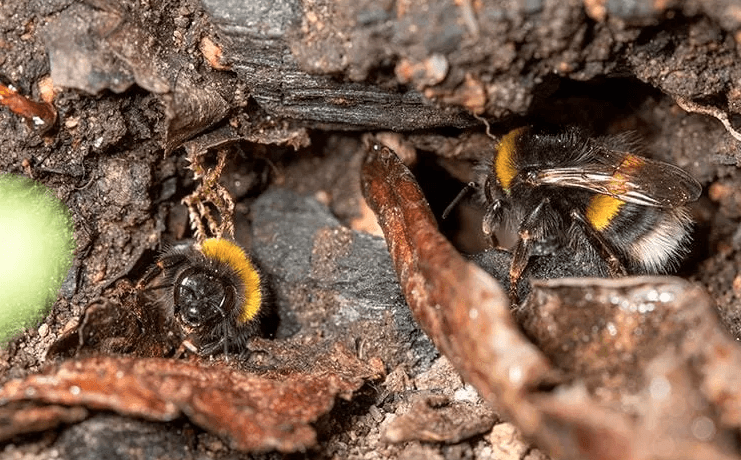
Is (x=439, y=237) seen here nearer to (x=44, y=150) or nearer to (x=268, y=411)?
(x=268, y=411)

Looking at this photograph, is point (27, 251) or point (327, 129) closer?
point (27, 251)

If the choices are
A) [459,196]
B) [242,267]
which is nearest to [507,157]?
[459,196]

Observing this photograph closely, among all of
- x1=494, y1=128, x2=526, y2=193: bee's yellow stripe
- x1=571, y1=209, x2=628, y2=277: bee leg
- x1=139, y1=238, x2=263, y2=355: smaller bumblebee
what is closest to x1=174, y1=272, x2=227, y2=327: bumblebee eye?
x1=139, y1=238, x2=263, y2=355: smaller bumblebee

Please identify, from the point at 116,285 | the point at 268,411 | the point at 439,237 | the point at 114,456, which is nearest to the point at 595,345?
the point at 439,237

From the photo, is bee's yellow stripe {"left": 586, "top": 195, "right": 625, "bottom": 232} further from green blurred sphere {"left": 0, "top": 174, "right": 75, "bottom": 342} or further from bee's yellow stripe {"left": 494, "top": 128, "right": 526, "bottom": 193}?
green blurred sphere {"left": 0, "top": 174, "right": 75, "bottom": 342}

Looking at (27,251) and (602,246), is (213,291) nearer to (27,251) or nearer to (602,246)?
(27,251)
